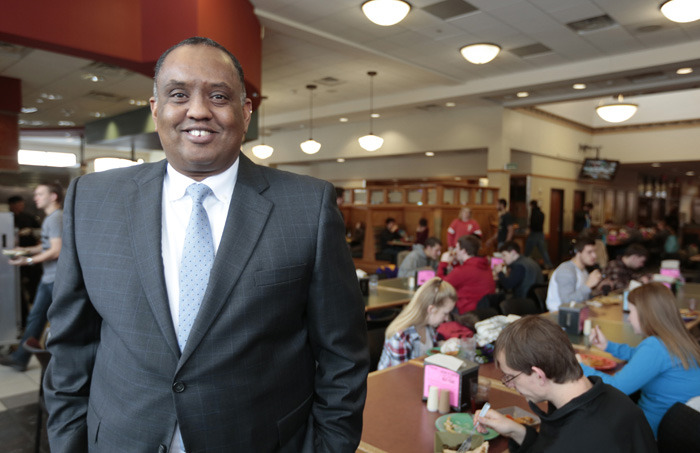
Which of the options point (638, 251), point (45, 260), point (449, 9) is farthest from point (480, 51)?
point (45, 260)

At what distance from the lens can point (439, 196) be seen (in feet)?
29.9

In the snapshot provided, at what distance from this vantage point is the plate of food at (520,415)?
6.01ft

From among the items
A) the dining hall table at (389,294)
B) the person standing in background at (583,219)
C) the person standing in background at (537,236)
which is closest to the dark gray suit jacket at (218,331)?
the dining hall table at (389,294)

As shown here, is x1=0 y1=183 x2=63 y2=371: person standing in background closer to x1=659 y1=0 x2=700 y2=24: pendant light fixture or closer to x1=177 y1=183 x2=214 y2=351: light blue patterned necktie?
x1=177 y1=183 x2=214 y2=351: light blue patterned necktie

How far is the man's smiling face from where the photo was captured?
0.97m

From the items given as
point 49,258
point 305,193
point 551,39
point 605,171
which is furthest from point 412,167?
point 305,193

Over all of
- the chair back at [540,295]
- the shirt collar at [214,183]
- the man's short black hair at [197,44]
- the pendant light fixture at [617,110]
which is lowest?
the chair back at [540,295]

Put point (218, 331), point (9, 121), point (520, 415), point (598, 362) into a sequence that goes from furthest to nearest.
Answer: point (9, 121) → point (598, 362) → point (520, 415) → point (218, 331)

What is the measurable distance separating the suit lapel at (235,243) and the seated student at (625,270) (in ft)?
15.8

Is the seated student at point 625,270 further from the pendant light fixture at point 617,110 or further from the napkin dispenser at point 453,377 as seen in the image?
the pendant light fixture at point 617,110

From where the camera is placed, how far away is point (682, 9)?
471 centimetres

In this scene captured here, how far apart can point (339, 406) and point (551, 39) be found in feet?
22.5

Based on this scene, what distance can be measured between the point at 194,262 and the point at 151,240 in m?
0.10

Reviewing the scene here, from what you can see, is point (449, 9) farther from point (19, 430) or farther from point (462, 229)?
point (19, 430)
